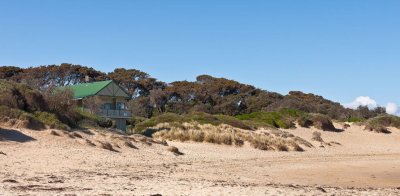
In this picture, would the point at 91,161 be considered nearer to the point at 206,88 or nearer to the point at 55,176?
the point at 55,176

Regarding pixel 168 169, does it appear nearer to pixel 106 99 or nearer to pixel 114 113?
pixel 114 113

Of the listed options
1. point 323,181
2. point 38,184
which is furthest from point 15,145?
point 323,181

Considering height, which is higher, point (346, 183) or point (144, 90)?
point (144, 90)

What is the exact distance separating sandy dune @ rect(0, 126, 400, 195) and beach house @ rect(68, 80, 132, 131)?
471 inches

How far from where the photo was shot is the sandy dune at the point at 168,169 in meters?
12.5

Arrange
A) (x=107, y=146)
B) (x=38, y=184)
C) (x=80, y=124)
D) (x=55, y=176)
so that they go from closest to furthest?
(x=38, y=184) → (x=55, y=176) → (x=107, y=146) → (x=80, y=124)

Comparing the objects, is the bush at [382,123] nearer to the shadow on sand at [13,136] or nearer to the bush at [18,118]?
the bush at [18,118]

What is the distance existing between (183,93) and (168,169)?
5110 cm

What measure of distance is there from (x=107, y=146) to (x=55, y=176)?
7477 millimetres

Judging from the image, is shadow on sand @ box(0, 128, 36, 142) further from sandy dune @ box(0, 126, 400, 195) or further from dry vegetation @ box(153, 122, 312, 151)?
dry vegetation @ box(153, 122, 312, 151)

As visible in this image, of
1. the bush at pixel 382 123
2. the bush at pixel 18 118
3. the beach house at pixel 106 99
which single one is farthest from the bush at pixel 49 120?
the bush at pixel 382 123

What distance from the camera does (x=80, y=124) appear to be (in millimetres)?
27688

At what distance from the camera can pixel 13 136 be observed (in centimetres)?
2006

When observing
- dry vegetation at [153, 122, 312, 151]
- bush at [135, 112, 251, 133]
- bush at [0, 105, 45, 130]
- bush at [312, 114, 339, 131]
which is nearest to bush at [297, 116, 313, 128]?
bush at [312, 114, 339, 131]
